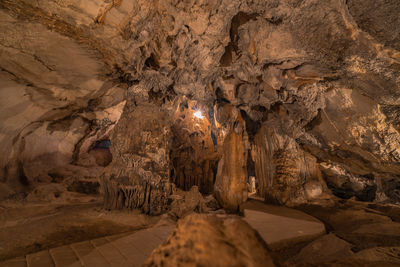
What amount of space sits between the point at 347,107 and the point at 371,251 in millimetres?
2256

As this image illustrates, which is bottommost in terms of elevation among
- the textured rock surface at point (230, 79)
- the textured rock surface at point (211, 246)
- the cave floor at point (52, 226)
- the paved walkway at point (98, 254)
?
the paved walkway at point (98, 254)

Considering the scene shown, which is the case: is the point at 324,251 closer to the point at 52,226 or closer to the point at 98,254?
the point at 98,254

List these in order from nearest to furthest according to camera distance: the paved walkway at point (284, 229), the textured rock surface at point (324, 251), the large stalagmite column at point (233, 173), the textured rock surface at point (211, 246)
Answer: the textured rock surface at point (211, 246)
the textured rock surface at point (324, 251)
the paved walkway at point (284, 229)
the large stalagmite column at point (233, 173)

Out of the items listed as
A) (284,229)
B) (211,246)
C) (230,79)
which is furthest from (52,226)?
(230,79)

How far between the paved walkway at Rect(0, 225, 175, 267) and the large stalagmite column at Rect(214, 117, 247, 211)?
283 centimetres

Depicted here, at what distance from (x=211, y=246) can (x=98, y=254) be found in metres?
1.86

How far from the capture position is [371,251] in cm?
175

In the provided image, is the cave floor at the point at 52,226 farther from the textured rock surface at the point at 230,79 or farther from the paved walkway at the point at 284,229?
the paved walkway at the point at 284,229

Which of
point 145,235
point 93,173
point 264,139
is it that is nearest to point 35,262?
point 145,235

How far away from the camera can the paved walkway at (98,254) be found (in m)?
1.88

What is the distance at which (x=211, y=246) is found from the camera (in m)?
Answer: 0.96

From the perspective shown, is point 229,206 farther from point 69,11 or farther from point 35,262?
point 69,11

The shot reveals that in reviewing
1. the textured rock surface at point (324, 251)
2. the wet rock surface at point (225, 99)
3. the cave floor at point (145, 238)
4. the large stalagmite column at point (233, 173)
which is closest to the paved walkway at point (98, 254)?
the cave floor at point (145, 238)

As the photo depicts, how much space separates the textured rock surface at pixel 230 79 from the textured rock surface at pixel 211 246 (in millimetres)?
2669
